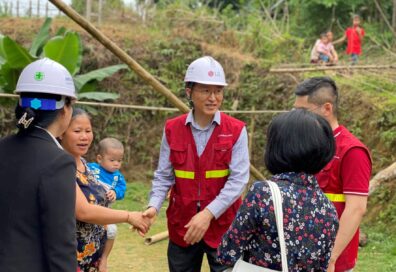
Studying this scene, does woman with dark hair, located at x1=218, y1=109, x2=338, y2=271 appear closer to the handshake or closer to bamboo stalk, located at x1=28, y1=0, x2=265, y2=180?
the handshake

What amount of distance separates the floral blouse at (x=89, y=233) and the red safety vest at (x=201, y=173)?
53 centimetres

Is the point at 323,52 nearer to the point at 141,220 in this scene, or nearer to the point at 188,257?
the point at 188,257

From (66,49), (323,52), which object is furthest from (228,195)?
(323,52)

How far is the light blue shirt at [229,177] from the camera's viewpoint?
3.79 meters

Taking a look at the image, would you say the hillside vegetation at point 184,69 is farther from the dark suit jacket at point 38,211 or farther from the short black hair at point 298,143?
the dark suit jacket at point 38,211

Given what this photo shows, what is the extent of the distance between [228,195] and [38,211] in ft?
4.84

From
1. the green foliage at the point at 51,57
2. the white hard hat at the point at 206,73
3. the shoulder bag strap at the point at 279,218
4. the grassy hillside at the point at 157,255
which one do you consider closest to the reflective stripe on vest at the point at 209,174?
the white hard hat at the point at 206,73

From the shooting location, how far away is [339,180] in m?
3.31

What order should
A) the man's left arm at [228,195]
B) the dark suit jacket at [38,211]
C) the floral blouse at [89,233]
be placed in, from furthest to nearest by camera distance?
the man's left arm at [228,195]
the floral blouse at [89,233]
the dark suit jacket at [38,211]

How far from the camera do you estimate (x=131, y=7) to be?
15422 mm

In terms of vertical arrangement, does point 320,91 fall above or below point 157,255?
above

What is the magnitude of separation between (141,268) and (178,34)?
7202 millimetres

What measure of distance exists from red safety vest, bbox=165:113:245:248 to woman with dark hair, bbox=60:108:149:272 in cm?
33

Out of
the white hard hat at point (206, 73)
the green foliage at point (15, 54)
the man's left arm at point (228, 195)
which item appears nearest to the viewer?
the man's left arm at point (228, 195)
